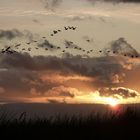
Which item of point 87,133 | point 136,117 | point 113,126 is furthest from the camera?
point 136,117

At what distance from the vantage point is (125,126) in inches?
764

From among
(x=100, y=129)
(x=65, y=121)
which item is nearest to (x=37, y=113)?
(x=65, y=121)

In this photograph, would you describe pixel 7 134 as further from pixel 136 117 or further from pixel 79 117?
pixel 136 117

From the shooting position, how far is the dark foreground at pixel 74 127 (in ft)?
56.2

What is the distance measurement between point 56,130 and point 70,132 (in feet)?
1.42

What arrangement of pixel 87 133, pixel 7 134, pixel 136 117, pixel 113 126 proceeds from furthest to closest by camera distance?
pixel 136 117 < pixel 113 126 < pixel 87 133 < pixel 7 134

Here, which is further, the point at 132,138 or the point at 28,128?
the point at 132,138

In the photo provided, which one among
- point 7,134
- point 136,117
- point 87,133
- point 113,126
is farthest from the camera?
point 136,117

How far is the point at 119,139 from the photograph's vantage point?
18.2 meters

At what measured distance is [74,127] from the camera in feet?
60.1

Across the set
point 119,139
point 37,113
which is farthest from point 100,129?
point 37,113

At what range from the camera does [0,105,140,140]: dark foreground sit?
674 inches

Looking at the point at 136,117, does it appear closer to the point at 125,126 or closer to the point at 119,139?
the point at 125,126

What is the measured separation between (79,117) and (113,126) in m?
1.30
